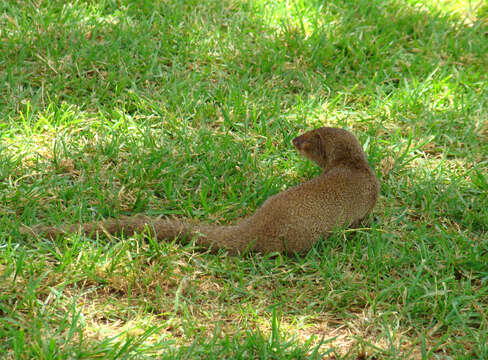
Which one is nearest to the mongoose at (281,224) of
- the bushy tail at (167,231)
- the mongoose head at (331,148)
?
the bushy tail at (167,231)

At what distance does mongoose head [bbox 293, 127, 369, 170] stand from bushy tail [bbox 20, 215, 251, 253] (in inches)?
29.7

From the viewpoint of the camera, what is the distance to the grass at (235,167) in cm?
295

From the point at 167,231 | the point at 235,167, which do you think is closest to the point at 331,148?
the point at 235,167

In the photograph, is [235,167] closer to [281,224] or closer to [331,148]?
[331,148]

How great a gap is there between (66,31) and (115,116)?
105 cm

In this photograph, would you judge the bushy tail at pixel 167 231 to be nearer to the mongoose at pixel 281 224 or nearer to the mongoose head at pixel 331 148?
the mongoose at pixel 281 224

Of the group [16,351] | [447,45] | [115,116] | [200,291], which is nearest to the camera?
[16,351]

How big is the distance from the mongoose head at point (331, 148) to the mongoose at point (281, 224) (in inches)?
8.3

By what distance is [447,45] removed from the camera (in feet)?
17.9

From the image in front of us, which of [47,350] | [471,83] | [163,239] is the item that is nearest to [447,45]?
[471,83]

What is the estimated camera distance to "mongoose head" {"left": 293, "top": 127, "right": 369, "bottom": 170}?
373 centimetres

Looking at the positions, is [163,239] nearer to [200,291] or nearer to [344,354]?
[200,291]

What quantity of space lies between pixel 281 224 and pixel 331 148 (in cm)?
72

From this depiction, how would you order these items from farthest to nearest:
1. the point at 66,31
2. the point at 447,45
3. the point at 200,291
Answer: the point at 447,45, the point at 66,31, the point at 200,291
